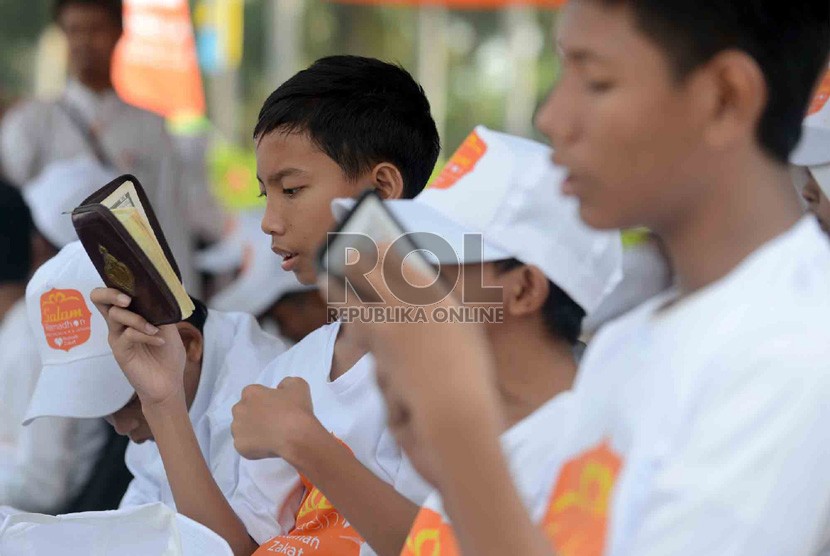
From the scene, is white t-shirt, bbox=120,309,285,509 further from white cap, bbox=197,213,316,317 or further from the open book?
white cap, bbox=197,213,316,317

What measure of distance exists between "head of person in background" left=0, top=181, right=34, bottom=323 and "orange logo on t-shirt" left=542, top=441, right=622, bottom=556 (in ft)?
7.73

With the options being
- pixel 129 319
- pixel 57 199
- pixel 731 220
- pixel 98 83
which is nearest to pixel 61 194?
pixel 57 199

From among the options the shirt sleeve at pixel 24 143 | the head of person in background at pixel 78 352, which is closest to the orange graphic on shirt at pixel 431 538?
the head of person in background at pixel 78 352

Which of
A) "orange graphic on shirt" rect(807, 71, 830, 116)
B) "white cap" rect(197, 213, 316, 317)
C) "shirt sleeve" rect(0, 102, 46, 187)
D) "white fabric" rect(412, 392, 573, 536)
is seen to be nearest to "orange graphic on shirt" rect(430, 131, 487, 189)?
"white fabric" rect(412, 392, 573, 536)

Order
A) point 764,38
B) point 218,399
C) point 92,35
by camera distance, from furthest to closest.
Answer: point 92,35, point 218,399, point 764,38

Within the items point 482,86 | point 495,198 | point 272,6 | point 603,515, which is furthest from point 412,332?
point 482,86

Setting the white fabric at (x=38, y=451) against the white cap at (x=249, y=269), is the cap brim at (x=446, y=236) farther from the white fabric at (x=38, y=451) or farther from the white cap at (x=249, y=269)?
the white cap at (x=249, y=269)

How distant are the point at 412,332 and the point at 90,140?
3.23m

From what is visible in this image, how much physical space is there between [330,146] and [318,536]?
0.60 meters

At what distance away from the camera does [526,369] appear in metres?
1.44

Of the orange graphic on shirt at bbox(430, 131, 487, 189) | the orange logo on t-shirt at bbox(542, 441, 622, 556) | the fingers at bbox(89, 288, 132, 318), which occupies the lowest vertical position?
the fingers at bbox(89, 288, 132, 318)

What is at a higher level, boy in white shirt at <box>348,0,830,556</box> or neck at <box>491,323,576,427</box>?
boy in white shirt at <box>348,0,830,556</box>

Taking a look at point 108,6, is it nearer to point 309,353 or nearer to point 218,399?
point 218,399

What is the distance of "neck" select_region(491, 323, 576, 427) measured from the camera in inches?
56.3
